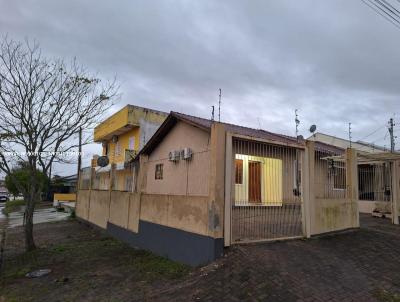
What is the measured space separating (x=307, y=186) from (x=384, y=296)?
3408mm

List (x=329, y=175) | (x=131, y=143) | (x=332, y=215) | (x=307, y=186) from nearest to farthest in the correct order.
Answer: (x=307, y=186) → (x=332, y=215) → (x=329, y=175) → (x=131, y=143)

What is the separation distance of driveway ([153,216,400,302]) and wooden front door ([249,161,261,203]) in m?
1.13

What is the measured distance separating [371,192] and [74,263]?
36.1 feet

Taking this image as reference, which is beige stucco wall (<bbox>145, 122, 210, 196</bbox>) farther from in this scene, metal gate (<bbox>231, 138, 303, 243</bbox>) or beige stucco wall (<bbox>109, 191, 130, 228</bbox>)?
beige stucco wall (<bbox>109, 191, 130, 228</bbox>)

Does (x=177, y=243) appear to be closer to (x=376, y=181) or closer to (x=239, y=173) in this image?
(x=239, y=173)

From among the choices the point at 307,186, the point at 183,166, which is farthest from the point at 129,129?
the point at 307,186

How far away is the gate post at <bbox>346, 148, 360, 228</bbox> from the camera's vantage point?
9766mm

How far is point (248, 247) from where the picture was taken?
681 centimetres

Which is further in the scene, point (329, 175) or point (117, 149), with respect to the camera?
point (117, 149)

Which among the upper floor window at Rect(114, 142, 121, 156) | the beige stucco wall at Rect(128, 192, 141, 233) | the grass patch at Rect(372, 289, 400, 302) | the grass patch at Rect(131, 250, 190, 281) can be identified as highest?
the upper floor window at Rect(114, 142, 121, 156)

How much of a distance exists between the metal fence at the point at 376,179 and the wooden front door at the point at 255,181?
17.3 ft

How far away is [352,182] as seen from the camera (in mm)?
9797

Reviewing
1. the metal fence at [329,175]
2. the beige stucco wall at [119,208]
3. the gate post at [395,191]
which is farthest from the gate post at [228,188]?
the gate post at [395,191]

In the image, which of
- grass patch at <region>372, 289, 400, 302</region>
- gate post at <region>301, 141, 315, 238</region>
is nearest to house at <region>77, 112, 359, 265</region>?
gate post at <region>301, 141, 315, 238</region>
